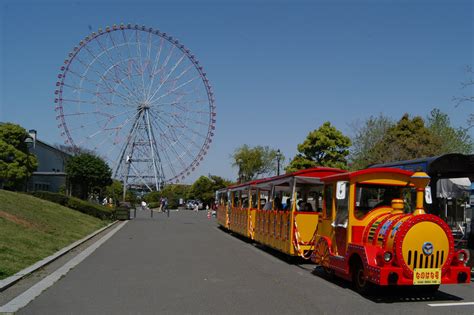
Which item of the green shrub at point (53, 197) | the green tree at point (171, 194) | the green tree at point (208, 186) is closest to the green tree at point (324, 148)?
the green shrub at point (53, 197)

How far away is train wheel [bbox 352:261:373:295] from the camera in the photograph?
9.31 meters

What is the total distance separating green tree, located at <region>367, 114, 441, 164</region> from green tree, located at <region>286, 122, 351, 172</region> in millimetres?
4439

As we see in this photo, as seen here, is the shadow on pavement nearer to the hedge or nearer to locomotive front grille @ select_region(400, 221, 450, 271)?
locomotive front grille @ select_region(400, 221, 450, 271)

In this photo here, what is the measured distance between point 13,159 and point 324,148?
26683mm

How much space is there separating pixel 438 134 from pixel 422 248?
3585 cm

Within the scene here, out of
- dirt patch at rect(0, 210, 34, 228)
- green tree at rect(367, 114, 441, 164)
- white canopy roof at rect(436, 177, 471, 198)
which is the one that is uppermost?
green tree at rect(367, 114, 441, 164)

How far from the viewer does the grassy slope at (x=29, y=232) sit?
40.8 feet

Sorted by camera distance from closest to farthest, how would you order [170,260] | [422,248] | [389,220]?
[422,248], [389,220], [170,260]

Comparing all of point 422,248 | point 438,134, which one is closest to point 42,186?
point 438,134

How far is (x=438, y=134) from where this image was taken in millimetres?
42000

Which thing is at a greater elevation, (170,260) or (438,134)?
(438,134)

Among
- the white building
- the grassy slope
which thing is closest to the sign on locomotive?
the grassy slope

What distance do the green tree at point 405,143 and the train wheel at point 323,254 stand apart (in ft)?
85.8

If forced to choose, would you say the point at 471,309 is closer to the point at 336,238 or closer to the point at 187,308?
the point at 336,238
